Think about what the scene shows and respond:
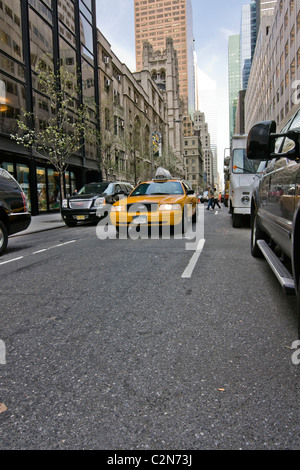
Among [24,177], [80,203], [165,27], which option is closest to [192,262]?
[80,203]

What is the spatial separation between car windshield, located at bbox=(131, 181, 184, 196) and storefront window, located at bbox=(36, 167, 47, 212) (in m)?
13.7

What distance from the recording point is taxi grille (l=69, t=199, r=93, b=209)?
13.0m

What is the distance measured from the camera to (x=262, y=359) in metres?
2.41

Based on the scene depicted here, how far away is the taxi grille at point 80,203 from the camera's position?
1297cm

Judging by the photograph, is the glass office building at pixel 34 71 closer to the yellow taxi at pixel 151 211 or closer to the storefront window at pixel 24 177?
the storefront window at pixel 24 177

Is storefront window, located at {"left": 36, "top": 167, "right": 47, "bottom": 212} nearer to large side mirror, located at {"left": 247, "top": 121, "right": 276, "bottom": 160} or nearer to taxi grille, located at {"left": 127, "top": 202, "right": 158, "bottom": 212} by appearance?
taxi grille, located at {"left": 127, "top": 202, "right": 158, "bottom": 212}

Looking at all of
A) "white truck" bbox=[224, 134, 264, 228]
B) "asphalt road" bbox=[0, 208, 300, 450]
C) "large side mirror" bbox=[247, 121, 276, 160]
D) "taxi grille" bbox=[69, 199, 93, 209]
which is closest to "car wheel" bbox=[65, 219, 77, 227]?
"taxi grille" bbox=[69, 199, 93, 209]

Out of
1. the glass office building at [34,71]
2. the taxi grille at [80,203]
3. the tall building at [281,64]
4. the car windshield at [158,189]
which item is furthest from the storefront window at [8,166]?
the tall building at [281,64]

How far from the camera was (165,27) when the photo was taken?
558ft

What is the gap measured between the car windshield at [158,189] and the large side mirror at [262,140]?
7.25 m

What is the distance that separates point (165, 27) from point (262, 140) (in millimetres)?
196485

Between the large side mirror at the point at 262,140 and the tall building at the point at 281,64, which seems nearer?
the large side mirror at the point at 262,140
